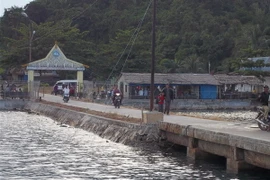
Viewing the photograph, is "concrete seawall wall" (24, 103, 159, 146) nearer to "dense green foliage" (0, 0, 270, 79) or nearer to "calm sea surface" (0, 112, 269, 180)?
"calm sea surface" (0, 112, 269, 180)

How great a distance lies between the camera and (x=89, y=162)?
61.9ft

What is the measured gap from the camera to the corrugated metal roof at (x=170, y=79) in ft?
197

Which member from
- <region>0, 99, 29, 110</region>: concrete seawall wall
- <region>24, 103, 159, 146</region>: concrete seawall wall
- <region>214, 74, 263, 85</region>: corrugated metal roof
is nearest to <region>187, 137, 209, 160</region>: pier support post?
<region>24, 103, 159, 146</region>: concrete seawall wall

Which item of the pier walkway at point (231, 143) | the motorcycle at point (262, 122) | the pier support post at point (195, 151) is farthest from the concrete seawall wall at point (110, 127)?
the motorcycle at point (262, 122)

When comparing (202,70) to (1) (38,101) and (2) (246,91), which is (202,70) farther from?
(1) (38,101)

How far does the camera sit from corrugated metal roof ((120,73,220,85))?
6003 cm

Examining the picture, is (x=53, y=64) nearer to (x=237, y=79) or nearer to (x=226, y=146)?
(x=237, y=79)

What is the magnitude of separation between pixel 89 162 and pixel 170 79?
141ft

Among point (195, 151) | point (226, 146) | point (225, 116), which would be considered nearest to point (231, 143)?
point (226, 146)

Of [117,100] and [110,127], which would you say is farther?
[117,100]

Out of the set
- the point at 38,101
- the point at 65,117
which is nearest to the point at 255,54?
the point at 38,101

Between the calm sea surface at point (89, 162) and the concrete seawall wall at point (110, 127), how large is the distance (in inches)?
24.4

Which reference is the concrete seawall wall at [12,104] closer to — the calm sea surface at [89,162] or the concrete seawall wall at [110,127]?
the concrete seawall wall at [110,127]

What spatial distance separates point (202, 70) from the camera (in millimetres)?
79875
